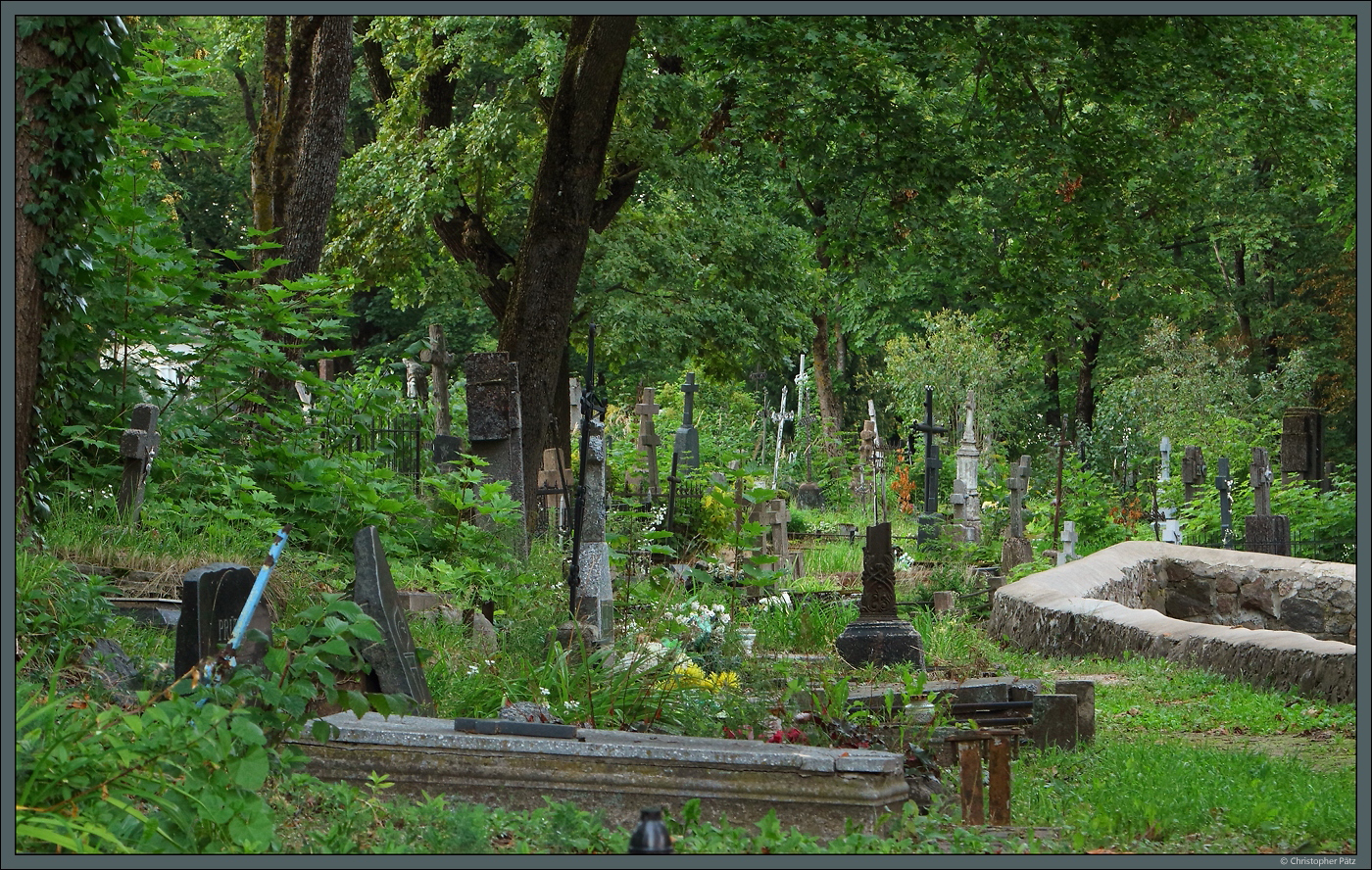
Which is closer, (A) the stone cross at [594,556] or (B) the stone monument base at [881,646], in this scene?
(A) the stone cross at [594,556]

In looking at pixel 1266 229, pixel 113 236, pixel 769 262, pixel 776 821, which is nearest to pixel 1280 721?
pixel 776 821

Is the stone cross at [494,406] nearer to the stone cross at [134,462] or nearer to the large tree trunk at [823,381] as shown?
the stone cross at [134,462]

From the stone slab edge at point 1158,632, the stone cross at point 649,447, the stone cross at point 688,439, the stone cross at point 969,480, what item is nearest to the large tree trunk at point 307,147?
the stone cross at point 649,447

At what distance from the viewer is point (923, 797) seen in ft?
18.2

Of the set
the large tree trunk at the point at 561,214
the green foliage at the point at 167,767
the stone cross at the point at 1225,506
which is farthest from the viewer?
the stone cross at the point at 1225,506

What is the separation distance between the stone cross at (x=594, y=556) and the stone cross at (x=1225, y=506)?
33.4 feet

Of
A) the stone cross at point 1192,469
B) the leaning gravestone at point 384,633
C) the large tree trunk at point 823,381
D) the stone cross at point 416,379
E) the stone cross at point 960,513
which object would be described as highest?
the large tree trunk at point 823,381

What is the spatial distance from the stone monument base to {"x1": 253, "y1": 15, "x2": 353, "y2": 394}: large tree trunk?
18.3 ft

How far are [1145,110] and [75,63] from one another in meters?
8.99

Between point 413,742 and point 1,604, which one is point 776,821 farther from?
point 1,604

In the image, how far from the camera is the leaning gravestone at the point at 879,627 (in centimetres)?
840

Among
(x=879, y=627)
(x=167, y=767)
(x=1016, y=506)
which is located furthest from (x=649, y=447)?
(x=167, y=767)

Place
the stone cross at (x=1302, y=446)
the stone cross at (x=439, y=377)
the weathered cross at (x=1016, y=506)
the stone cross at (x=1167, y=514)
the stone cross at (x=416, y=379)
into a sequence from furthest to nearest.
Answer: the stone cross at (x=416, y=379) → the stone cross at (x=1302, y=446) → the weathered cross at (x=1016, y=506) → the stone cross at (x=1167, y=514) → the stone cross at (x=439, y=377)

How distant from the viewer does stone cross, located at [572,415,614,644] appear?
7801 millimetres
